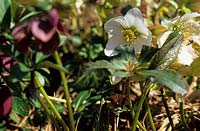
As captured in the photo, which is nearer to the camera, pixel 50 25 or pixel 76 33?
pixel 50 25

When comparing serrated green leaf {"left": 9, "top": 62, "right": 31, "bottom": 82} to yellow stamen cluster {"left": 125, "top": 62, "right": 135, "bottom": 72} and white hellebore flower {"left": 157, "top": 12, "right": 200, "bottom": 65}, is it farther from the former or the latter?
white hellebore flower {"left": 157, "top": 12, "right": 200, "bottom": 65}

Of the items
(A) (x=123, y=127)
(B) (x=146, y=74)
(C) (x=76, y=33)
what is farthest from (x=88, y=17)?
(B) (x=146, y=74)

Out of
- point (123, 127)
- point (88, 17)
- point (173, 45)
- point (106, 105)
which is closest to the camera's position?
point (173, 45)

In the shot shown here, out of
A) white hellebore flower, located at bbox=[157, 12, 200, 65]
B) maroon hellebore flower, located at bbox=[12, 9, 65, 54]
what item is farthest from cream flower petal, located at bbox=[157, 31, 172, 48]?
maroon hellebore flower, located at bbox=[12, 9, 65, 54]

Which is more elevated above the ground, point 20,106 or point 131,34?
point 131,34

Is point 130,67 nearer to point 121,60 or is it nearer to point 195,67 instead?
point 121,60

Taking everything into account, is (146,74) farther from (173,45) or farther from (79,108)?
(79,108)

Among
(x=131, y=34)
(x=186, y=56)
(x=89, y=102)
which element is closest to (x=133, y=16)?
(x=131, y=34)

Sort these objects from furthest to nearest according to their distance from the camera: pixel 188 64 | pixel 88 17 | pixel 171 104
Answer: pixel 88 17 → pixel 171 104 → pixel 188 64
